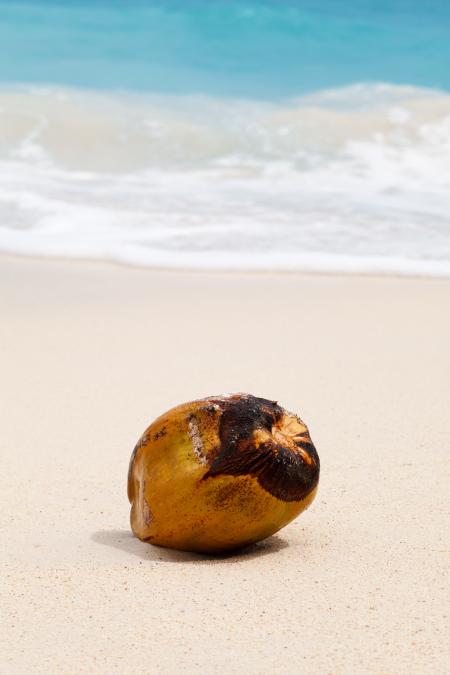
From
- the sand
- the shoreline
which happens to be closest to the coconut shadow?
the sand

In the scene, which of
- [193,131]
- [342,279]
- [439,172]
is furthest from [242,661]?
[193,131]

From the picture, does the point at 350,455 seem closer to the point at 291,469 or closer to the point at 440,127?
the point at 291,469

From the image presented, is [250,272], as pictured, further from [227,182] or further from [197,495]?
[227,182]

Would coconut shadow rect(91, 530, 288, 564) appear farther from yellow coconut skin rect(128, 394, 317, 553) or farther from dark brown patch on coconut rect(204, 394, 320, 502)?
dark brown patch on coconut rect(204, 394, 320, 502)

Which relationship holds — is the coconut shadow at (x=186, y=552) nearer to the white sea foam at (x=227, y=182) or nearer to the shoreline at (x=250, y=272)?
the shoreline at (x=250, y=272)

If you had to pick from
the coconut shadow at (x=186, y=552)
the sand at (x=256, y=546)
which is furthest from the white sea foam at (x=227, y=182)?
the coconut shadow at (x=186, y=552)

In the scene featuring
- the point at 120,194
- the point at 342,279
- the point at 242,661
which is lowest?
the point at 242,661

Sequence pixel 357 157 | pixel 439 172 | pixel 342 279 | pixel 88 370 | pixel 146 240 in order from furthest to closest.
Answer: pixel 357 157 < pixel 439 172 < pixel 146 240 < pixel 342 279 < pixel 88 370
